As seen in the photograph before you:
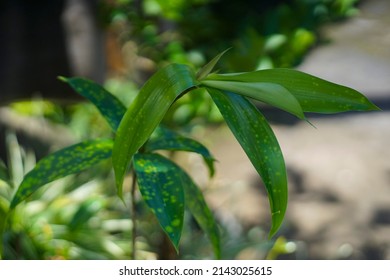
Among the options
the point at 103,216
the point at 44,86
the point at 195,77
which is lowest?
the point at 103,216

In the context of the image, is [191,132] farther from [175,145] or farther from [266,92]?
[266,92]

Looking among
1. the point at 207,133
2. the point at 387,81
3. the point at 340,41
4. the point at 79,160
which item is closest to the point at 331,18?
the point at 340,41

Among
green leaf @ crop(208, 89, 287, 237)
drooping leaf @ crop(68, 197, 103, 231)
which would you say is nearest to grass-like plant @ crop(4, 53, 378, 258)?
green leaf @ crop(208, 89, 287, 237)

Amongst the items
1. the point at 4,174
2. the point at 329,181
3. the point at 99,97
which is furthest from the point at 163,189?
the point at 329,181

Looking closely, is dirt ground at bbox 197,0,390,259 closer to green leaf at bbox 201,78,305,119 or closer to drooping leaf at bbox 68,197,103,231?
drooping leaf at bbox 68,197,103,231

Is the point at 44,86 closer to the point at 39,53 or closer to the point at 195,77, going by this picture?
the point at 39,53

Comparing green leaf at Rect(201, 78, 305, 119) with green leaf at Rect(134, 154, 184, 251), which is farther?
green leaf at Rect(134, 154, 184, 251)
